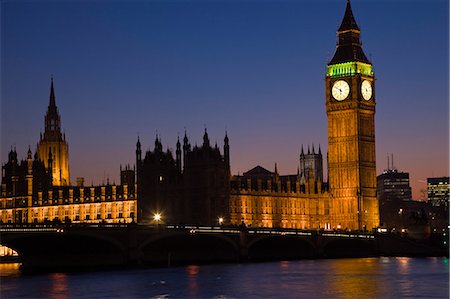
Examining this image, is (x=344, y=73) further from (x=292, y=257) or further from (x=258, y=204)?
(x=292, y=257)

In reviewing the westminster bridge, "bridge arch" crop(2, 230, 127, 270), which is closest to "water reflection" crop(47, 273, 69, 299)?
the westminster bridge

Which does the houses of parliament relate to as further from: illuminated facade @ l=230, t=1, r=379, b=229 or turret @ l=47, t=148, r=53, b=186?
turret @ l=47, t=148, r=53, b=186

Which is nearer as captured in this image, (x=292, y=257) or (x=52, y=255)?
(x=52, y=255)

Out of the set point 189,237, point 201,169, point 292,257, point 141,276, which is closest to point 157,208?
point 201,169

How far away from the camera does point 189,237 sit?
121250mm

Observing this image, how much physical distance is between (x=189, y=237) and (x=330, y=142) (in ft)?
163

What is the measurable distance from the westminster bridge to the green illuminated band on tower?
90.2ft

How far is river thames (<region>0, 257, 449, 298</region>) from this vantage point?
8412 cm

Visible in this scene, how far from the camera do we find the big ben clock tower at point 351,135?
162 metres

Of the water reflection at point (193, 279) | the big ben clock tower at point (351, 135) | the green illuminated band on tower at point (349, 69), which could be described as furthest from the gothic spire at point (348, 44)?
the water reflection at point (193, 279)

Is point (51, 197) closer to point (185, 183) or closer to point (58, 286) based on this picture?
point (185, 183)

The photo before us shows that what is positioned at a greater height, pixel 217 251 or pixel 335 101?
pixel 335 101

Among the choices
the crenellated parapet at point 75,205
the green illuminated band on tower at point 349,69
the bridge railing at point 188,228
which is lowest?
the bridge railing at point 188,228

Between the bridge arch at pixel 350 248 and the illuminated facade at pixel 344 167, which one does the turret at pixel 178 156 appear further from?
the bridge arch at pixel 350 248
